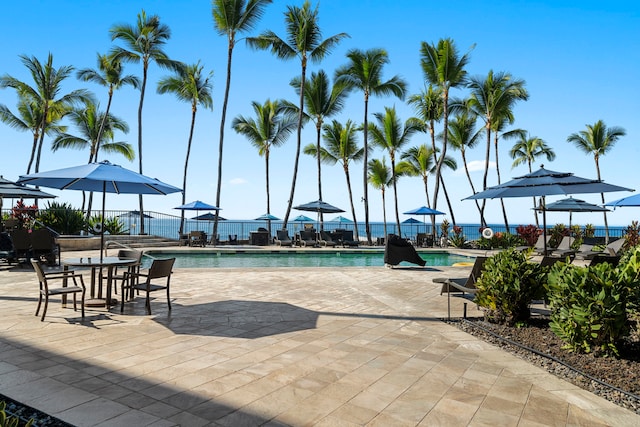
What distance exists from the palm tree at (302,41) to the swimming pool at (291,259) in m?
5.99

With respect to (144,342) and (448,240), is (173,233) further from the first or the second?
(144,342)

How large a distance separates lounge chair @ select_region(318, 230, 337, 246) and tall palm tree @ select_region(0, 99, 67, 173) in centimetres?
1987

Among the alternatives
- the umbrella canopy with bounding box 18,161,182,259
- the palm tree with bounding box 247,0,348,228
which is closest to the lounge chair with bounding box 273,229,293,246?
the palm tree with bounding box 247,0,348,228

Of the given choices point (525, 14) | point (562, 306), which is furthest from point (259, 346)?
point (525, 14)

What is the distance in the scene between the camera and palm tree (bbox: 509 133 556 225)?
109ft

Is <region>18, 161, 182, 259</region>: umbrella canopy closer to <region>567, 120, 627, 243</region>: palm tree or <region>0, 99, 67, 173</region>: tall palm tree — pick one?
<region>0, 99, 67, 173</region>: tall palm tree

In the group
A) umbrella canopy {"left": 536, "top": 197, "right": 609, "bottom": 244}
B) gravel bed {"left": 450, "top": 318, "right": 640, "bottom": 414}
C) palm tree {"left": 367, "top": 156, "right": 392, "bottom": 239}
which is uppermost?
palm tree {"left": 367, "top": 156, "right": 392, "bottom": 239}

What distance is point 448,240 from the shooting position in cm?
2109

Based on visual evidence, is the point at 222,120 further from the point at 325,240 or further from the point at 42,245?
the point at 42,245

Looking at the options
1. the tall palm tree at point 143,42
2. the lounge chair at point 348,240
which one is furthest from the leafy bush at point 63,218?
the lounge chair at point 348,240

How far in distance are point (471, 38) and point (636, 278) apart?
1984 centimetres

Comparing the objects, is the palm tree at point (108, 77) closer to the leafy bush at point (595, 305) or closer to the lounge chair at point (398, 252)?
the lounge chair at point (398, 252)

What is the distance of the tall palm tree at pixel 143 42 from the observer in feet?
68.9

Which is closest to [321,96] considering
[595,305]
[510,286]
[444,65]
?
[444,65]
